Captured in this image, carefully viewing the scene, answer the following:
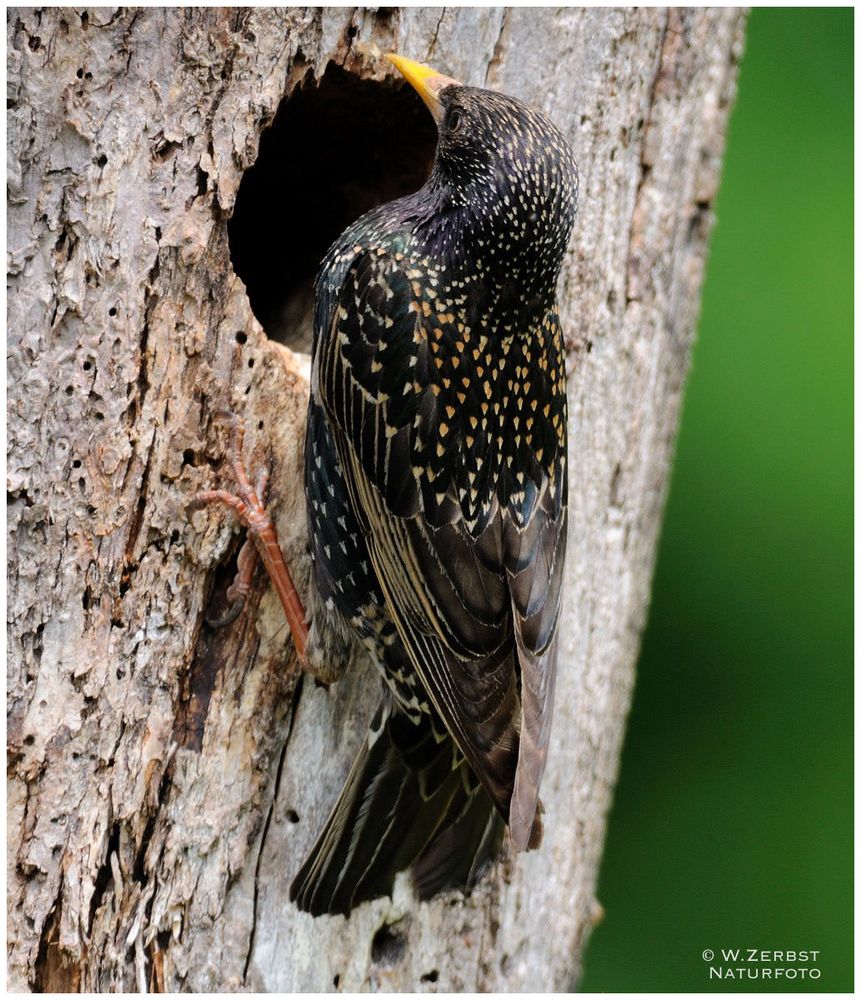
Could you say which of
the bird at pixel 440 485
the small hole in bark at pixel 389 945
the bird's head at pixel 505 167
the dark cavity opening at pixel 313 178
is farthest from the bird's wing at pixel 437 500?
the small hole in bark at pixel 389 945

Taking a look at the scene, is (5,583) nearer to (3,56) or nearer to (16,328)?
(16,328)

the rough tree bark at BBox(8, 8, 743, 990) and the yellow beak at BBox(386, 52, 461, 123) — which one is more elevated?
the yellow beak at BBox(386, 52, 461, 123)

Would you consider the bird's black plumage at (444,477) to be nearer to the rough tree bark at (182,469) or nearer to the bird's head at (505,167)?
the bird's head at (505,167)

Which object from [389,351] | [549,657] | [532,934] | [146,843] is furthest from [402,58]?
[532,934]

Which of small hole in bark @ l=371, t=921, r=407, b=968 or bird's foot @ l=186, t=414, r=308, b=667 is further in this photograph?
small hole in bark @ l=371, t=921, r=407, b=968

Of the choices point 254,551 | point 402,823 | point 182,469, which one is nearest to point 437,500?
point 254,551

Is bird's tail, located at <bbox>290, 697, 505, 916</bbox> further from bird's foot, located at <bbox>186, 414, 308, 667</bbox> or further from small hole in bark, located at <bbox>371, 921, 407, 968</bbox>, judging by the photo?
bird's foot, located at <bbox>186, 414, 308, 667</bbox>

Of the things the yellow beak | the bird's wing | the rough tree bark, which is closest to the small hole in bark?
the rough tree bark
